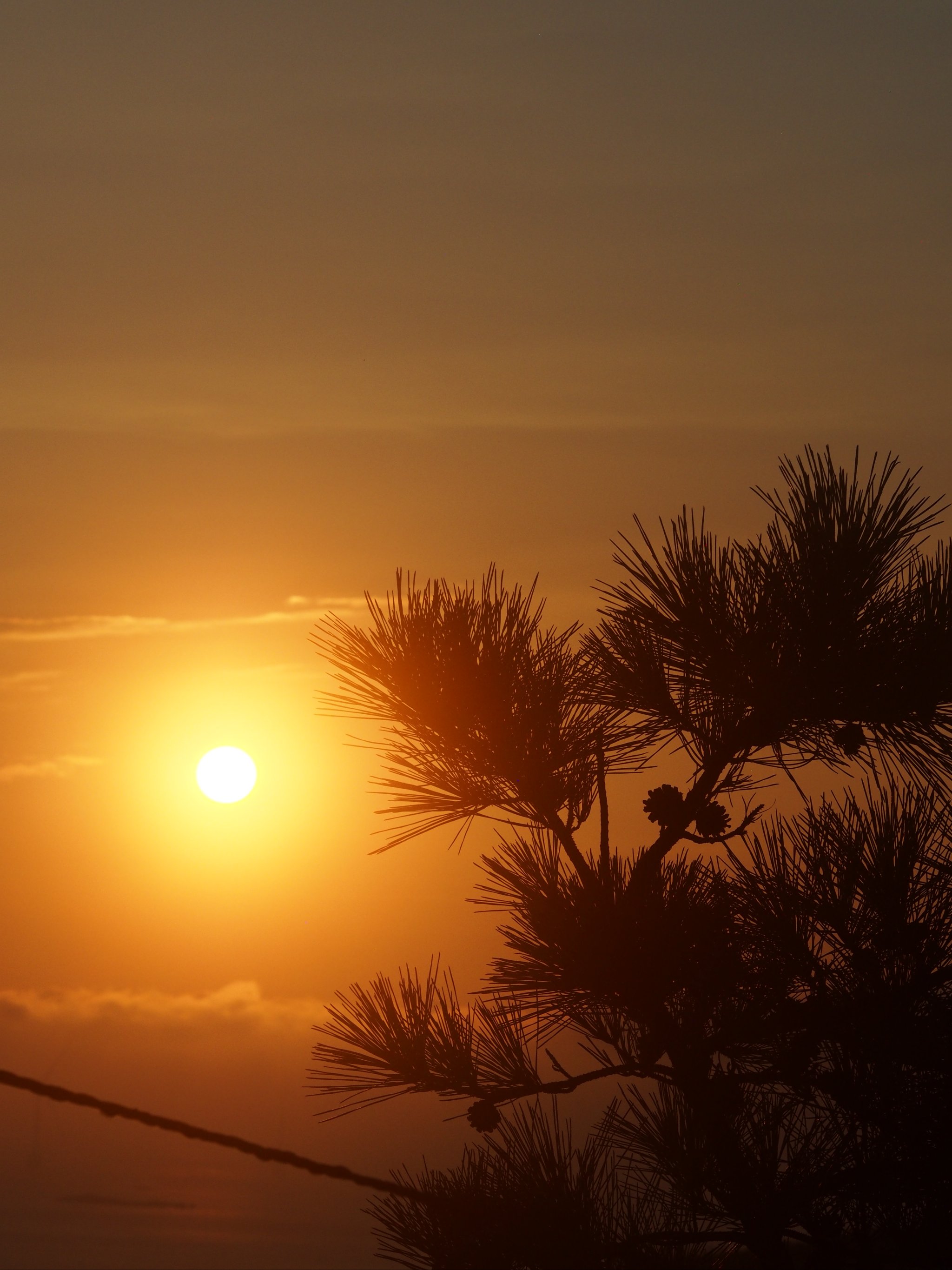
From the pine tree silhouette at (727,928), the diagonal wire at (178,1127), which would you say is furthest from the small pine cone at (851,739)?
the diagonal wire at (178,1127)

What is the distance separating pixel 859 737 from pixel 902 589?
1.19ft

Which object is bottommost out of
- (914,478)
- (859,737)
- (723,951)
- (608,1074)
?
(608,1074)

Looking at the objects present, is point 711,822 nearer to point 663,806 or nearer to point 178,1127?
point 663,806

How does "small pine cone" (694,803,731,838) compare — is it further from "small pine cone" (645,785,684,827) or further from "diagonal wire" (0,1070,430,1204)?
"diagonal wire" (0,1070,430,1204)

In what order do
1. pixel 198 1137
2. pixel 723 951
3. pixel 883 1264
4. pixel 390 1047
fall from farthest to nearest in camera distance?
1. pixel 390 1047
2. pixel 723 951
3. pixel 883 1264
4. pixel 198 1137

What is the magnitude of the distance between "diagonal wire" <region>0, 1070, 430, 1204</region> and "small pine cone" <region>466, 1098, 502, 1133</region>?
0.89 m

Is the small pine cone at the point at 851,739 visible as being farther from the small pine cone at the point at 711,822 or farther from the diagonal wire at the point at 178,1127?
the diagonal wire at the point at 178,1127

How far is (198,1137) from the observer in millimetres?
1704

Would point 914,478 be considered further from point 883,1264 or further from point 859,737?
point 883,1264

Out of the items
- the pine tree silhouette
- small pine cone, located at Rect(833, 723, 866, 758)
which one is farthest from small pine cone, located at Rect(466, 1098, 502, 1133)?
small pine cone, located at Rect(833, 723, 866, 758)

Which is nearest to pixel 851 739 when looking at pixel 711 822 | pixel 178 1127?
pixel 711 822

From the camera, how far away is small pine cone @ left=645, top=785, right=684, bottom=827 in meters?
2.74

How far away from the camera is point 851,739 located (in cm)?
274

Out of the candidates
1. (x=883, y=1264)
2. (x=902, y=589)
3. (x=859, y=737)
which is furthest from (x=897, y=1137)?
(x=902, y=589)
